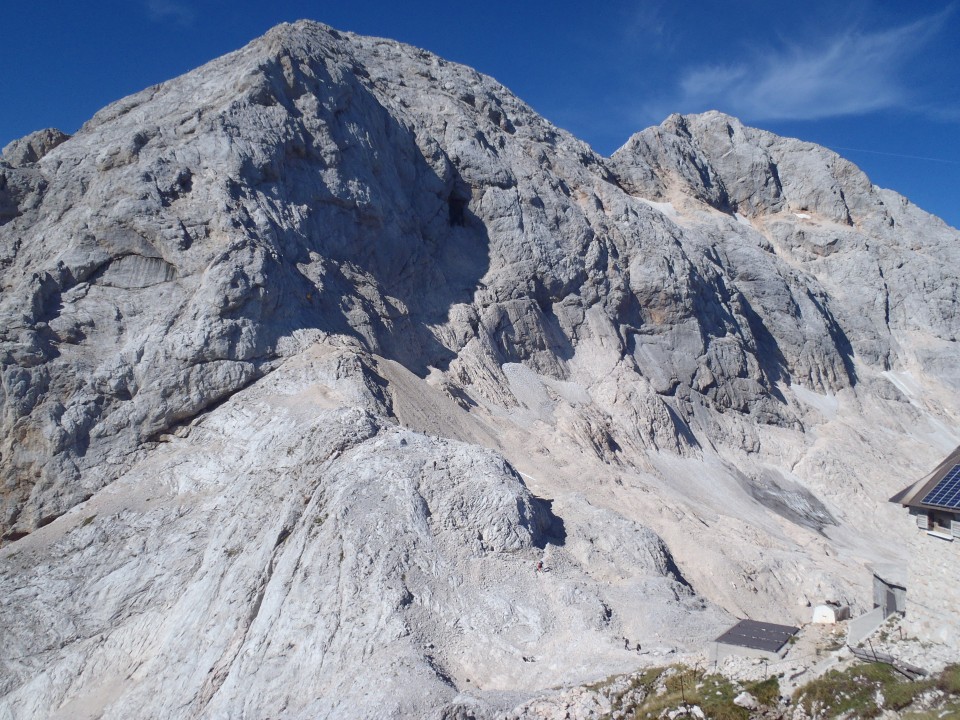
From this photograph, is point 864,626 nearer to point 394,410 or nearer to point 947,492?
point 947,492

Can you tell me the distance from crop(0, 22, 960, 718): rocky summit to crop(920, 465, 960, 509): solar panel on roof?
99cm

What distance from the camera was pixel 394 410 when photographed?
29.0 metres

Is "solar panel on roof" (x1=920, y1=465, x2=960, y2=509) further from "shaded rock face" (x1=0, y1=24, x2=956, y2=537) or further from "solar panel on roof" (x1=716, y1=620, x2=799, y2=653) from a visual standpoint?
"shaded rock face" (x1=0, y1=24, x2=956, y2=537)

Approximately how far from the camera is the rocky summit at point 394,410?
1969 centimetres

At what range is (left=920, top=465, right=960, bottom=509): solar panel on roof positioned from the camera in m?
Answer: 14.4

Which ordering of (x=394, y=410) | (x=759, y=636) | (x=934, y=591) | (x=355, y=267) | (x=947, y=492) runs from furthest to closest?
(x=355, y=267)
(x=394, y=410)
(x=759, y=636)
(x=947, y=492)
(x=934, y=591)

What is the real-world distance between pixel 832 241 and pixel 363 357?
50.1m

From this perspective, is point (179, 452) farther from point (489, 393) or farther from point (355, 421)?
point (489, 393)

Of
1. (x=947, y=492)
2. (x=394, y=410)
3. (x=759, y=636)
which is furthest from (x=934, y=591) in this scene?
(x=394, y=410)

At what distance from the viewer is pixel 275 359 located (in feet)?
98.9

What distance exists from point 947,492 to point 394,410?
743 inches

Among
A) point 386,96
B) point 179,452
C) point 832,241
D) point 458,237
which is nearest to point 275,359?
point 179,452

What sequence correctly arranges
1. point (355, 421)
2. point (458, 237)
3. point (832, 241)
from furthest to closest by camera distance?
point (832, 241), point (458, 237), point (355, 421)

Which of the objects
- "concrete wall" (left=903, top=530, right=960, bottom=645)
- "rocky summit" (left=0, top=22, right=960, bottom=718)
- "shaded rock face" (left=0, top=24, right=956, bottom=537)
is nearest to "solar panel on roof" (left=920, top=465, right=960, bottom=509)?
"concrete wall" (left=903, top=530, right=960, bottom=645)
